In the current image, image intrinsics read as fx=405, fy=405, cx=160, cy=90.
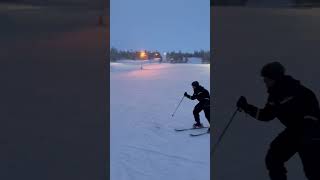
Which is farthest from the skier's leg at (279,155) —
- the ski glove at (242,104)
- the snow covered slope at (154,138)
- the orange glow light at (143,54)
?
the orange glow light at (143,54)

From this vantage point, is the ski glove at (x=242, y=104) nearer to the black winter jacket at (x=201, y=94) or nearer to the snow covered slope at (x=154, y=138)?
the snow covered slope at (x=154, y=138)

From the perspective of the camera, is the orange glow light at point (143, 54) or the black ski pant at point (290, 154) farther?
the orange glow light at point (143, 54)

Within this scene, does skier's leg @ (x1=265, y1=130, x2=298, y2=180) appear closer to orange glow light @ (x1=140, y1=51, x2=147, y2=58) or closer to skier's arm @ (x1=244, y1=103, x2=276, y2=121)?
skier's arm @ (x1=244, y1=103, x2=276, y2=121)

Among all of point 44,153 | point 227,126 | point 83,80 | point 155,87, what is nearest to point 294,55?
point 227,126

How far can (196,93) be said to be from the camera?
20.4 feet

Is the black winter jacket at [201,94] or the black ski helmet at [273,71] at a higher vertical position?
the black ski helmet at [273,71]

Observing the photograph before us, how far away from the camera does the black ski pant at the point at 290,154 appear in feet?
8.07

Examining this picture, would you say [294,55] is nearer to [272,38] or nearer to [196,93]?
[272,38]

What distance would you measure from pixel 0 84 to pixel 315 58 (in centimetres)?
196

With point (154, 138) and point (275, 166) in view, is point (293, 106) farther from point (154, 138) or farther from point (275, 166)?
point (154, 138)

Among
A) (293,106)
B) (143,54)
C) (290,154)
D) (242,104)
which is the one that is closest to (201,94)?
(242,104)

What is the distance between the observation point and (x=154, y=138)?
5.56 metres

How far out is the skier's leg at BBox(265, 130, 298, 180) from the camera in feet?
8.24

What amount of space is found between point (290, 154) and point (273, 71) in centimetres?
53
